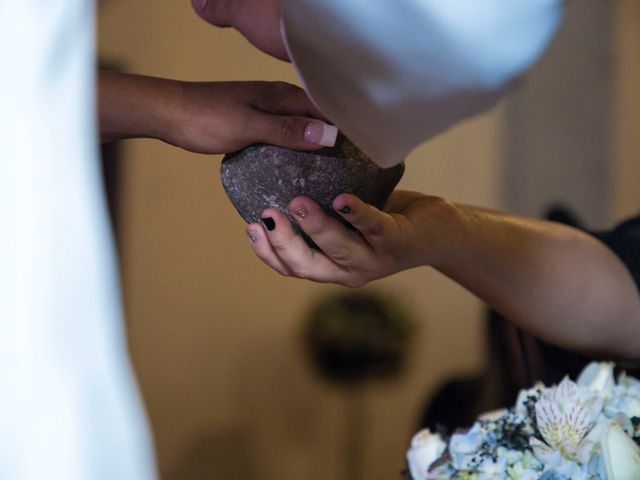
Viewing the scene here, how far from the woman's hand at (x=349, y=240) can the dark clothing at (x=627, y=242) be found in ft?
1.09

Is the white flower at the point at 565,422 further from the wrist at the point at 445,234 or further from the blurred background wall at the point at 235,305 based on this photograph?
the blurred background wall at the point at 235,305

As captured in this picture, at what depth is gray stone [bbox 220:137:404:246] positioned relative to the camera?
0.67m

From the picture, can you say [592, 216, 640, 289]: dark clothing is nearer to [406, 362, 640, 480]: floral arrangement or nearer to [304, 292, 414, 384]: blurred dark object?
[406, 362, 640, 480]: floral arrangement

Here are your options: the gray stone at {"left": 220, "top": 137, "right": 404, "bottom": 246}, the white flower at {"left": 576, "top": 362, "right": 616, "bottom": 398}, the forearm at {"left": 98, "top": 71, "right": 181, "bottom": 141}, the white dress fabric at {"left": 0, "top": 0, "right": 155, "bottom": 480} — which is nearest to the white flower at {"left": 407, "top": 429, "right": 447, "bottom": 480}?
the white flower at {"left": 576, "top": 362, "right": 616, "bottom": 398}

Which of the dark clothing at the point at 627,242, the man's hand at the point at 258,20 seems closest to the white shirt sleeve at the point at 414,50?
the man's hand at the point at 258,20

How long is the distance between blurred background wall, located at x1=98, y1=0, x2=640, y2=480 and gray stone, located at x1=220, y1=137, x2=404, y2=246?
156 cm

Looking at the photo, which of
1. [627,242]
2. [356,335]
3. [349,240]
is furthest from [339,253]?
[356,335]

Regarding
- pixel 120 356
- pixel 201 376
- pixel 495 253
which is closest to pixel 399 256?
pixel 495 253

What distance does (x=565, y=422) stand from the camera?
2.48ft

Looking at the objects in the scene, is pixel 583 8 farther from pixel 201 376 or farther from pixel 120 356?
pixel 120 356

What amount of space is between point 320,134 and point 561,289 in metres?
0.52

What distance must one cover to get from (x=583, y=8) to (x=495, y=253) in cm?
265

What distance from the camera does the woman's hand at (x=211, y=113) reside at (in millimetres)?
662

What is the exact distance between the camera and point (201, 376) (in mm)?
2682
